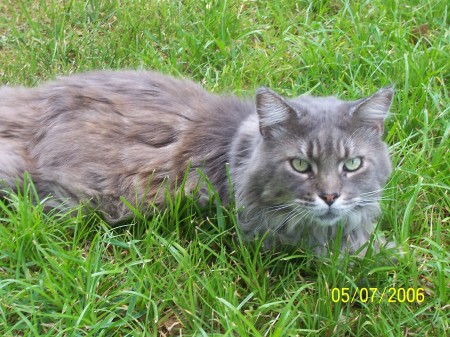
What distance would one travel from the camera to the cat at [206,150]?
10.3 feet

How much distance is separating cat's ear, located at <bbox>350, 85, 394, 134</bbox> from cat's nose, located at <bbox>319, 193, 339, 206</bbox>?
428 millimetres

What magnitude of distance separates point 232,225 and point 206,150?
1.51 ft

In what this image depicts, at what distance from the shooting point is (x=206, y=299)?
3.07 metres

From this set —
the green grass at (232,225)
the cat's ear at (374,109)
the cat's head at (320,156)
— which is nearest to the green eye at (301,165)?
the cat's head at (320,156)

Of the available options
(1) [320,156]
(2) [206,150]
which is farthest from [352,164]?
(2) [206,150]

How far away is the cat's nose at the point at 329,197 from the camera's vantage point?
303 cm

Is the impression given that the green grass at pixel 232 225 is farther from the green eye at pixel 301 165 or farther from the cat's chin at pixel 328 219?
the green eye at pixel 301 165

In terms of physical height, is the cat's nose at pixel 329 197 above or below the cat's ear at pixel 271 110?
below

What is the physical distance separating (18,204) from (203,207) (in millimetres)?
1015

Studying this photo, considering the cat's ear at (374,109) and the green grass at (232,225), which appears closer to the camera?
the green grass at (232,225)

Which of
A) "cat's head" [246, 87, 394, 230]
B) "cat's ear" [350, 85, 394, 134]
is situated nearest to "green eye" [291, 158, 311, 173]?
"cat's head" [246, 87, 394, 230]

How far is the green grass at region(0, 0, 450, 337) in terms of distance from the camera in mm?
3008

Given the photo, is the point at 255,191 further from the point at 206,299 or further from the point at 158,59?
the point at 158,59

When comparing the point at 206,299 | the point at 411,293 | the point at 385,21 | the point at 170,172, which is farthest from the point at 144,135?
the point at 385,21
